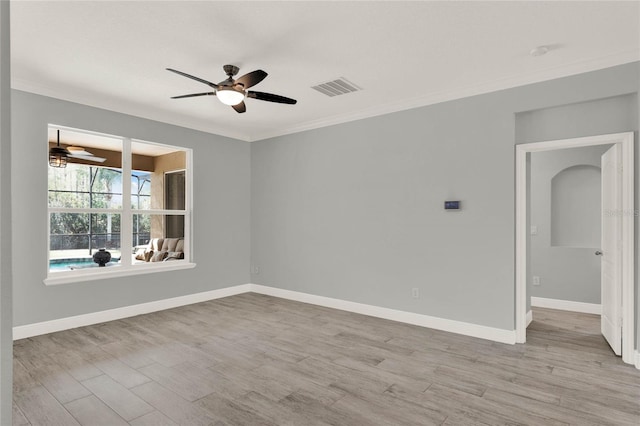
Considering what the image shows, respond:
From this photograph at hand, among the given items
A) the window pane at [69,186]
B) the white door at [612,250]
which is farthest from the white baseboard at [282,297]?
the window pane at [69,186]

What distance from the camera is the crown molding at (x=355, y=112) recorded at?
11.3 ft

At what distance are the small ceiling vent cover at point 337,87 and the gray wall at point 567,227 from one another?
3.43 metres

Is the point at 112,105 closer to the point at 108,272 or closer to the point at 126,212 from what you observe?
the point at 126,212

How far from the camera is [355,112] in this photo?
507cm

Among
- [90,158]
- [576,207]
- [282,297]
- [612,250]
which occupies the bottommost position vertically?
[282,297]

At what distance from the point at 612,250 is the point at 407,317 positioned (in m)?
2.33

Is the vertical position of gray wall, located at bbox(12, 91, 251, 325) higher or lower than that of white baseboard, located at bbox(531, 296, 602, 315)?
higher

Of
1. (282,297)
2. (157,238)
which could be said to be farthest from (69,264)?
(282,297)

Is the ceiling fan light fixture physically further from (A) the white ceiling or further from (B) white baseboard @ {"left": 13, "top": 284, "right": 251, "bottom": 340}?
(B) white baseboard @ {"left": 13, "top": 284, "right": 251, "bottom": 340}

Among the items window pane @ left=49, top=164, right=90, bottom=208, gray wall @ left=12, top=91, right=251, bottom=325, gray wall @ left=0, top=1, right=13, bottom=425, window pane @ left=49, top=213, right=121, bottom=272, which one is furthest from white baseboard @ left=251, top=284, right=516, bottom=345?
gray wall @ left=0, top=1, right=13, bottom=425

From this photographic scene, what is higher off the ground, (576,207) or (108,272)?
(576,207)

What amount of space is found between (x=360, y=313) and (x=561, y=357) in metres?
2.39

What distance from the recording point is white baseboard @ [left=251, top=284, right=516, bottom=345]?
3918 mm

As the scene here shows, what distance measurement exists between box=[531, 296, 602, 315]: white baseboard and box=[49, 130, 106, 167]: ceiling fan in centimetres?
683
